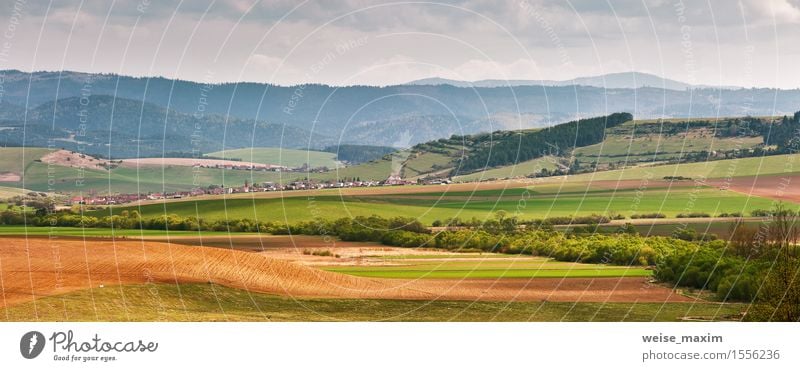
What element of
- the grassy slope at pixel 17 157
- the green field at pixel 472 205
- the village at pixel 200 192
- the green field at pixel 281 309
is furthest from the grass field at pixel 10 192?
the green field at pixel 281 309

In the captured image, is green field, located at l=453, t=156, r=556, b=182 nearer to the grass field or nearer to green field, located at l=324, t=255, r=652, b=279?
green field, located at l=324, t=255, r=652, b=279

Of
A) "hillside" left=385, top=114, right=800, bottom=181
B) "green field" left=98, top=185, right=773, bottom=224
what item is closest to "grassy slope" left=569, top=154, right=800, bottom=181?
"hillside" left=385, top=114, right=800, bottom=181

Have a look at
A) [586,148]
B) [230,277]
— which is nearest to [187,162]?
[230,277]

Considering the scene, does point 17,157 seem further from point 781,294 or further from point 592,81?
point 781,294

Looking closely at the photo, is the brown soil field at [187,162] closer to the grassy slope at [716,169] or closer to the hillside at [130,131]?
the hillside at [130,131]

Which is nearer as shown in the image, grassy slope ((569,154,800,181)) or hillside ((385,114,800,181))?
grassy slope ((569,154,800,181))
